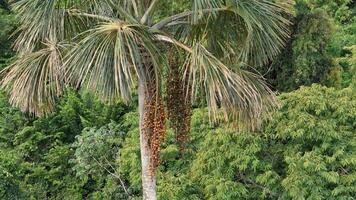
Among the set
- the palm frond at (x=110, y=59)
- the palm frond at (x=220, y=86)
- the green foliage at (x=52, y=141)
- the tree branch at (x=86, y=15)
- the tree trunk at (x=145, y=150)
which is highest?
the tree branch at (x=86, y=15)

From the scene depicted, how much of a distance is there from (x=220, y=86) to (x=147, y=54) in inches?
34.3

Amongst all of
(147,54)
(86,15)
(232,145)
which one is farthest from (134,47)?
(232,145)

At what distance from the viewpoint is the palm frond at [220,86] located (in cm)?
560

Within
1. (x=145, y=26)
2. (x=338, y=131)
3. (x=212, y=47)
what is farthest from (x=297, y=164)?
(x=145, y=26)

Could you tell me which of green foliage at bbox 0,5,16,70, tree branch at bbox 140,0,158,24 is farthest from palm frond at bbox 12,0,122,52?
green foliage at bbox 0,5,16,70

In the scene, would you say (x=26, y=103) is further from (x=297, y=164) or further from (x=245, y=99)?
(x=297, y=164)

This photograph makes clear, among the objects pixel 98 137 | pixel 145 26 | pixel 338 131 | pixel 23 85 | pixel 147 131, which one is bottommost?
pixel 98 137

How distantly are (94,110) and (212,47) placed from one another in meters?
6.20

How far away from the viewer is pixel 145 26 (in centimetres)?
593

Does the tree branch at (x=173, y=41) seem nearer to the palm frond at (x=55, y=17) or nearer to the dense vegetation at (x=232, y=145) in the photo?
the palm frond at (x=55, y=17)

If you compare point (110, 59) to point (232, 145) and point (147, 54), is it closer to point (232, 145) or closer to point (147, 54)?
point (147, 54)

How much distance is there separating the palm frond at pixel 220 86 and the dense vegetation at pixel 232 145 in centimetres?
83

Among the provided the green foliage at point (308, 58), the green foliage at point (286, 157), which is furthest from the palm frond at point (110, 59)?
the green foliage at point (308, 58)

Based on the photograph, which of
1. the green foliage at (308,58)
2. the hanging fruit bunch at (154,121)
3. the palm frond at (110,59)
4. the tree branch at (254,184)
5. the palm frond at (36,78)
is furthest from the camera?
the green foliage at (308,58)
